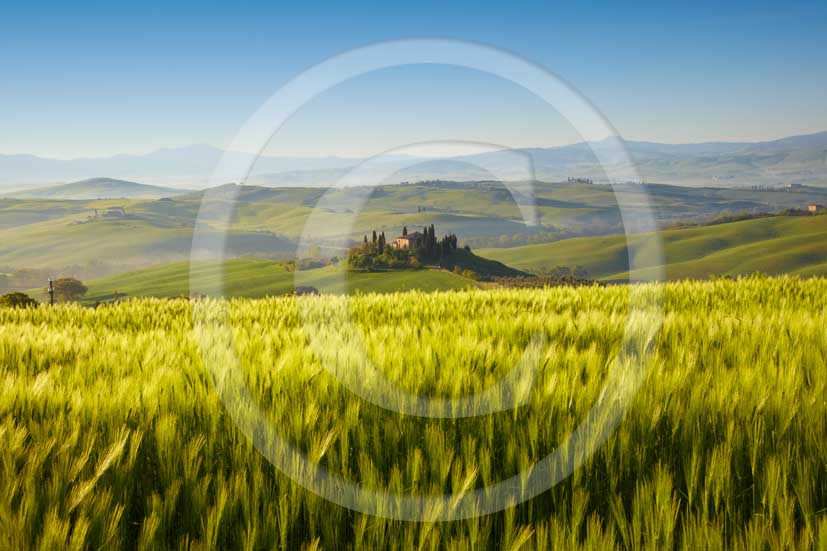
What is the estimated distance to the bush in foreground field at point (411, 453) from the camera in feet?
4.80

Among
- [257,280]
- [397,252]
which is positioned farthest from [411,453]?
[257,280]

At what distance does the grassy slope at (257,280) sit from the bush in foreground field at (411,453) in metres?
1.35

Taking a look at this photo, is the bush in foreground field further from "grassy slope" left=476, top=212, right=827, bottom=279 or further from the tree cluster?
"grassy slope" left=476, top=212, right=827, bottom=279

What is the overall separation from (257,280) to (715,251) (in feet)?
325

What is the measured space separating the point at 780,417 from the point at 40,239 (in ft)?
715

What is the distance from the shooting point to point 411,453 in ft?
6.01

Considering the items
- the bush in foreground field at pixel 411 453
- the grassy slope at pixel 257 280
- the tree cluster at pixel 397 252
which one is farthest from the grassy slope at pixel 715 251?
the bush in foreground field at pixel 411 453

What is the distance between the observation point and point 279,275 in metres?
74.6

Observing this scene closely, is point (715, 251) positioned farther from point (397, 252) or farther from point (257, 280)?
point (397, 252)

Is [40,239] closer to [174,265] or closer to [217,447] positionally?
[174,265]

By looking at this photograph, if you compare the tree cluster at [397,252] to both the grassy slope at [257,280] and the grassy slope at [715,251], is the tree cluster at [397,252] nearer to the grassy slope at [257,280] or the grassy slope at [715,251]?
the grassy slope at [257,280]

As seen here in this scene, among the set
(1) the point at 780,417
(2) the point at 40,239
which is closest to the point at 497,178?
(1) the point at 780,417

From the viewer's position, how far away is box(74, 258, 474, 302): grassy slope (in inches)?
217

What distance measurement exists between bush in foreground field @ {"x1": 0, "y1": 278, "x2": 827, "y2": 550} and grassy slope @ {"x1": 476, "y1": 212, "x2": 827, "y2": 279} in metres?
93.5
